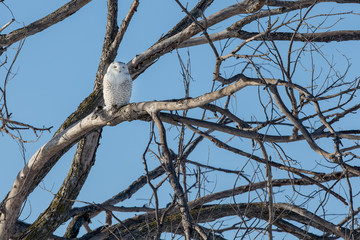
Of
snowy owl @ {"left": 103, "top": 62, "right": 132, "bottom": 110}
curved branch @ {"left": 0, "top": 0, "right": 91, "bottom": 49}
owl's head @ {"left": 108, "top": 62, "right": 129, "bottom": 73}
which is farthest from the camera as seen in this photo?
curved branch @ {"left": 0, "top": 0, "right": 91, "bottom": 49}

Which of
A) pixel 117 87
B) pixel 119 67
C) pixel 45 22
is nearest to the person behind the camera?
pixel 117 87

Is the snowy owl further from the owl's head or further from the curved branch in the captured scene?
the curved branch

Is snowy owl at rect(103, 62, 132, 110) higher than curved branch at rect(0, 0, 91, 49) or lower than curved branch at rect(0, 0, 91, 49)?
lower

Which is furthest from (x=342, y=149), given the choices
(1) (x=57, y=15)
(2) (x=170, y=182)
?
(1) (x=57, y=15)

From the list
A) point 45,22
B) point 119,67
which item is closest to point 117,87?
point 119,67

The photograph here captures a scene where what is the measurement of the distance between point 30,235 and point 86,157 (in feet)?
3.09

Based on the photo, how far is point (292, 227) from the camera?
5.32 meters

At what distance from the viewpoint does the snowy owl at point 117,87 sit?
4246 mm

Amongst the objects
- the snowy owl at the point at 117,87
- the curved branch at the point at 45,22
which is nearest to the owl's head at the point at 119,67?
the snowy owl at the point at 117,87

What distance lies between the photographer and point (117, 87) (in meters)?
4.34

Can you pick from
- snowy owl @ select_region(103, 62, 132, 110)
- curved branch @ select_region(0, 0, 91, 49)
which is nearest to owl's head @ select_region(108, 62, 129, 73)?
snowy owl @ select_region(103, 62, 132, 110)

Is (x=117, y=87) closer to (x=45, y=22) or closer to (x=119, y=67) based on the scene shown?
(x=119, y=67)

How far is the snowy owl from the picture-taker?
4.25 metres

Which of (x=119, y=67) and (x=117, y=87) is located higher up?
(x=119, y=67)
